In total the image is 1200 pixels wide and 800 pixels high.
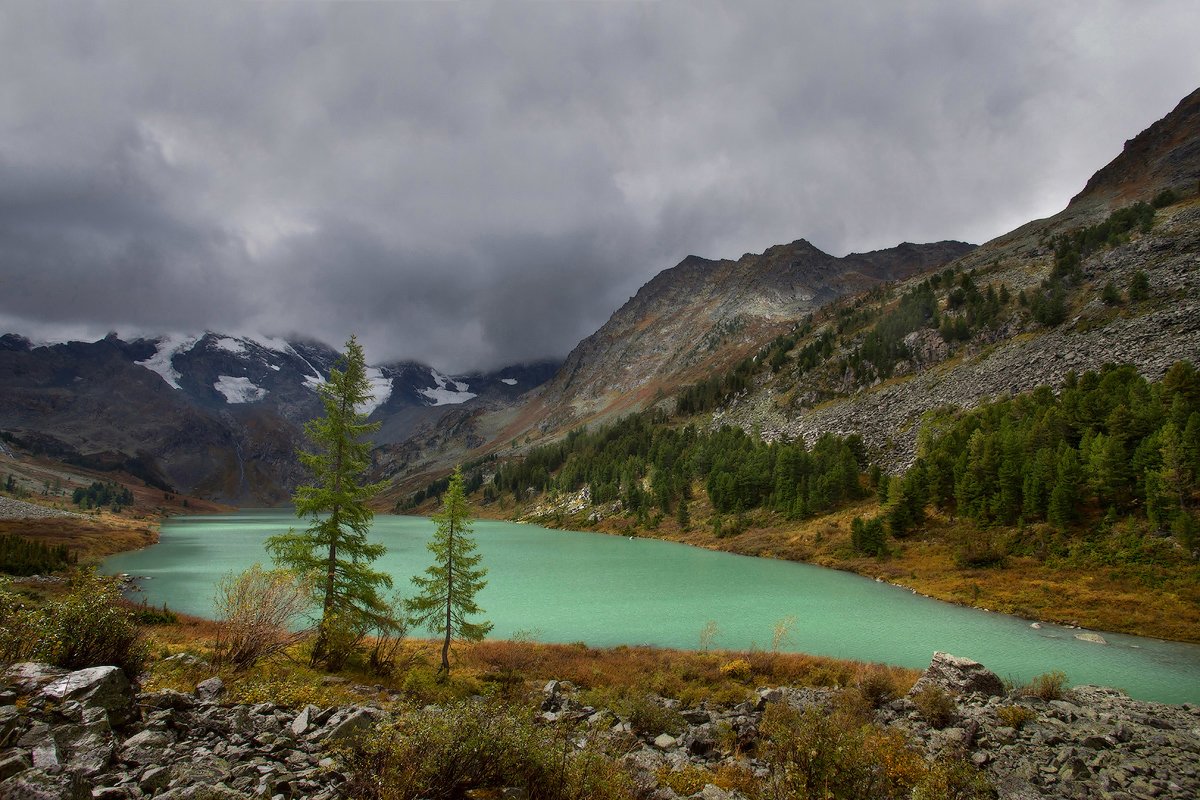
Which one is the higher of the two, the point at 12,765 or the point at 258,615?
the point at 12,765

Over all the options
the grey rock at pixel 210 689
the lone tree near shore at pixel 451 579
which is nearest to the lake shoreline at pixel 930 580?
the lone tree near shore at pixel 451 579

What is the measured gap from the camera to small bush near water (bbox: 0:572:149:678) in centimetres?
951

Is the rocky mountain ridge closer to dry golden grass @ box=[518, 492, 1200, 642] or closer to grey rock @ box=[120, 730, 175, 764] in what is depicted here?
dry golden grass @ box=[518, 492, 1200, 642]

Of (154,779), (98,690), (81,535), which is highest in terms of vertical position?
(98,690)

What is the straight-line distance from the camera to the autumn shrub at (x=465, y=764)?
720cm

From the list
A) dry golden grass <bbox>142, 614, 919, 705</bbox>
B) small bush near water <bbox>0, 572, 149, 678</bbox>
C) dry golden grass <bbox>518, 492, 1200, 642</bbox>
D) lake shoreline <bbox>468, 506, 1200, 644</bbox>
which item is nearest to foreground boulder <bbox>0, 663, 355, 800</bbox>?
small bush near water <bbox>0, 572, 149, 678</bbox>

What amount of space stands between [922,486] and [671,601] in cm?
3522

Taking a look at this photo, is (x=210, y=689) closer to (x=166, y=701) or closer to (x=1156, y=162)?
(x=166, y=701)

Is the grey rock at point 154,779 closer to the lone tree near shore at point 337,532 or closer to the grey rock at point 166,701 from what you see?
the grey rock at point 166,701

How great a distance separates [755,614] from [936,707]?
19.3 m

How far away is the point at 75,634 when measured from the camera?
32.7 feet

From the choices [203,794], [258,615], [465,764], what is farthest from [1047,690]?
[258,615]

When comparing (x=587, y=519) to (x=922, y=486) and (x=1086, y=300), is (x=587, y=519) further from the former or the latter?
(x=1086, y=300)

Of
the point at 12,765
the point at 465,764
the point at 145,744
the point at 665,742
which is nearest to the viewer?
the point at 12,765
